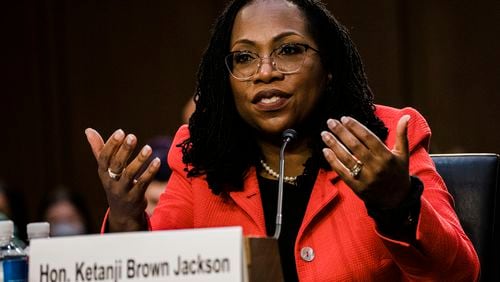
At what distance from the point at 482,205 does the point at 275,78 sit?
56cm

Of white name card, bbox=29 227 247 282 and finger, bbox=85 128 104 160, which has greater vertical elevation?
finger, bbox=85 128 104 160

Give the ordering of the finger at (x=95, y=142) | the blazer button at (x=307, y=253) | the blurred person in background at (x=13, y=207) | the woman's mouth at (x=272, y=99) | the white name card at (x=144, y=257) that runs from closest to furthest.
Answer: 1. the white name card at (x=144, y=257)
2. the finger at (x=95, y=142)
3. the blazer button at (x=307, y=253)
4. the woman's mouth at (x=272, y=99)
5. the blurred person in background at (x=13, y=207)

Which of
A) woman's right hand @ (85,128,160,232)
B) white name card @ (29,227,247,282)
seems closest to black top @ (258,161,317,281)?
woman's right hand @ (85,128,160,232)

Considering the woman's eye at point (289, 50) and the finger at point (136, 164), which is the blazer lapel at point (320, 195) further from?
the finger at point (136, 164)

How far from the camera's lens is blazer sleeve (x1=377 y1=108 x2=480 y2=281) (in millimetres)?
1535

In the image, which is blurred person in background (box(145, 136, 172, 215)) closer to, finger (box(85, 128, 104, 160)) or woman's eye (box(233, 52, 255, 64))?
woman's eye (box(233, 52, 255, 64))

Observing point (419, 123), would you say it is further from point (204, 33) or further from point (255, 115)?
point (204, 33)

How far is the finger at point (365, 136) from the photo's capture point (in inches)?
56.5

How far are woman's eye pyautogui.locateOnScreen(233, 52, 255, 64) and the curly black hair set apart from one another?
10cm

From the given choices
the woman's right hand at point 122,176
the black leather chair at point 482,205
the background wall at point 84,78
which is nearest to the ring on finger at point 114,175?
the woman's right hand at point 122,176

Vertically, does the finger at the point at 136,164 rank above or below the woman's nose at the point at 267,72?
below

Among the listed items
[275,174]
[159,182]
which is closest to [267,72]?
[275,174]

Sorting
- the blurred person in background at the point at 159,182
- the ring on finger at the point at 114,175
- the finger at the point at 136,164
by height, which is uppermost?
the finger at the point at 136,164

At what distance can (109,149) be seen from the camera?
5.31 feet
